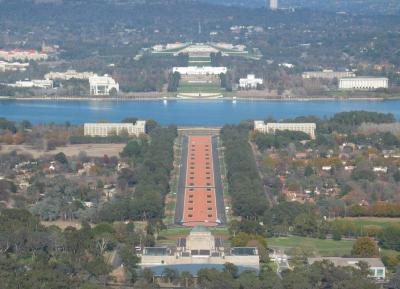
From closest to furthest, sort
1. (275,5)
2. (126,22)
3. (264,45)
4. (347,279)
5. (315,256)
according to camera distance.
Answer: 1. (347,279)
2. (315,256)
3. (264,45)
4. (126,22)
5. (275,5)

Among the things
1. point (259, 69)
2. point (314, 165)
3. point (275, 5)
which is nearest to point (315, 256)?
point (314, 165)

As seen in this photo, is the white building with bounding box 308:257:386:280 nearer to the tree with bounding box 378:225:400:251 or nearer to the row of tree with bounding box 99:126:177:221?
the tree with bounding box 378:225:400:251

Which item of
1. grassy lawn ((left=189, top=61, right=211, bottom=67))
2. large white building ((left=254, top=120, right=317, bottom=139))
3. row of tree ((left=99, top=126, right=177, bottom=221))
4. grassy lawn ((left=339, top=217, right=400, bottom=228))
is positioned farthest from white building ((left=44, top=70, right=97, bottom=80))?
grassy lawn ((left=339, top=217, right=400, bottom=228))

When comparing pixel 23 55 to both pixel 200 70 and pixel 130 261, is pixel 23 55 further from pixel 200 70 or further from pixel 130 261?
pixel 130 261

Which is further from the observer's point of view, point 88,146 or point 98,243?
point 88,146

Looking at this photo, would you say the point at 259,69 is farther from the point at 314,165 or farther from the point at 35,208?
the point at 35,208

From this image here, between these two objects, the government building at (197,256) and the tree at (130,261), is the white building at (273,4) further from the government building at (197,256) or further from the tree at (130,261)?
the tree at (130,261)

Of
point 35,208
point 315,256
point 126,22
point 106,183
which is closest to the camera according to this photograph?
point 315,256
